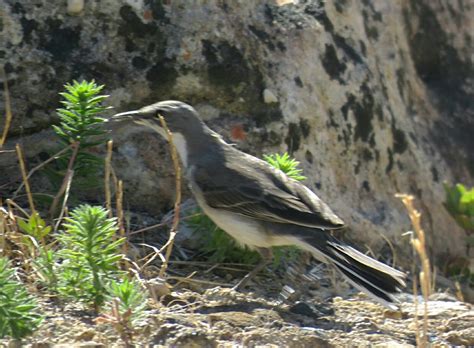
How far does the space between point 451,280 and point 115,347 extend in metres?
3.32

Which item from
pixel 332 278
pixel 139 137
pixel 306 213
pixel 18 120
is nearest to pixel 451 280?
Answer: pixel 332 278

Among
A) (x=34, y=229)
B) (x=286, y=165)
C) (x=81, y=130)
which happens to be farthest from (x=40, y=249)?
(x=286, y=165)

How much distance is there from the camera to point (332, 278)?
6.68 m

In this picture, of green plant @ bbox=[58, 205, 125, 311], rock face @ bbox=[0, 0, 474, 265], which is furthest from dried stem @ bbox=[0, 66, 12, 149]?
green plant @ bbox=[58, 205, 125, 311]

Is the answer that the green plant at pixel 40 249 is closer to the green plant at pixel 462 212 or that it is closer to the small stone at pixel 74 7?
the small stone at pixel 74 7

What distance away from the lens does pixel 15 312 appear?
4.77 metres

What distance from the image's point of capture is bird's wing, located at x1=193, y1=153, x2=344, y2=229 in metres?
6.09

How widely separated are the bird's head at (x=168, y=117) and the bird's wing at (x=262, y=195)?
31cm

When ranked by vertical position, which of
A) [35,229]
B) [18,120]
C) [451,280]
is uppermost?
[18,120]

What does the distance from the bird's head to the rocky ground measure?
0.84 m

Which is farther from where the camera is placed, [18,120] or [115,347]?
[18,120]

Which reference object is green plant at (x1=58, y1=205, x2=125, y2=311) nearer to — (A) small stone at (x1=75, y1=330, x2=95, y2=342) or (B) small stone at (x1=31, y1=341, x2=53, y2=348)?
(A) small stone at (x1=75, y1=330, x2=95, y2=342)

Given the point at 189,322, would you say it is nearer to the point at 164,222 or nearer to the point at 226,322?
the point at 226,322

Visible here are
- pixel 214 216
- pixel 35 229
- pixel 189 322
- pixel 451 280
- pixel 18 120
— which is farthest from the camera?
pixel 451 280
